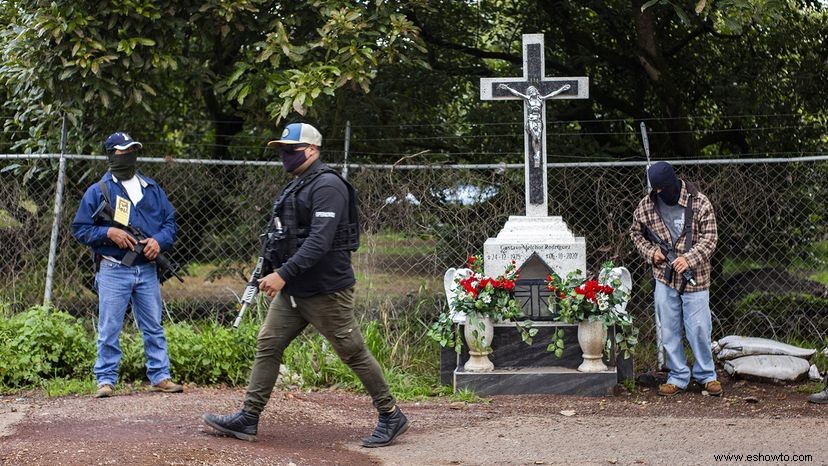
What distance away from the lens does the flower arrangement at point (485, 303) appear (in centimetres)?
732

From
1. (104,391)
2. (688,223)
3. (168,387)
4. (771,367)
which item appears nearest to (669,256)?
(688,223)

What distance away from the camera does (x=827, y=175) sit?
8.44 metres

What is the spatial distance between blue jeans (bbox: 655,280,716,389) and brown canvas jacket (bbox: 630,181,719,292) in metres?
0.08

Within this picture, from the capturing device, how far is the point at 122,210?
6.96 metres

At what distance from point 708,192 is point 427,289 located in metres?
2.55

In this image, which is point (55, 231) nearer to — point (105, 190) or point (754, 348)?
point (105, 190)

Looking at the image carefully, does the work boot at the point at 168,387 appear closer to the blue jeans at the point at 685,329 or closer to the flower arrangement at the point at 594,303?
the flower arrangement at the point at 594,303

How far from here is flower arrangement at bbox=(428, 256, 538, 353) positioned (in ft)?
24.0

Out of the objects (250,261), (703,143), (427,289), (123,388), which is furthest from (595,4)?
(123,388)

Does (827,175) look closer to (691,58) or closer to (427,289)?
(691,58)

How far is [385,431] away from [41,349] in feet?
10.5

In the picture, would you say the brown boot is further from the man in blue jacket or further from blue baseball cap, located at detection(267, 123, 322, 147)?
the man in blue jacket

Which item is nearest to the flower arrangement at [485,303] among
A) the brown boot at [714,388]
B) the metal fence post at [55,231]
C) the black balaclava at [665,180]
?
the black balaclava at [665,180]

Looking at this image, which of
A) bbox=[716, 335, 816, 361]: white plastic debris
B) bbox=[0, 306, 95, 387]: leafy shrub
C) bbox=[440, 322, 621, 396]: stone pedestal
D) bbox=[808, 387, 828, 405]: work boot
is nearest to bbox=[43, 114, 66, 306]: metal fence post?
bbox=[0, 306, 95, 387]: leafy shrub
